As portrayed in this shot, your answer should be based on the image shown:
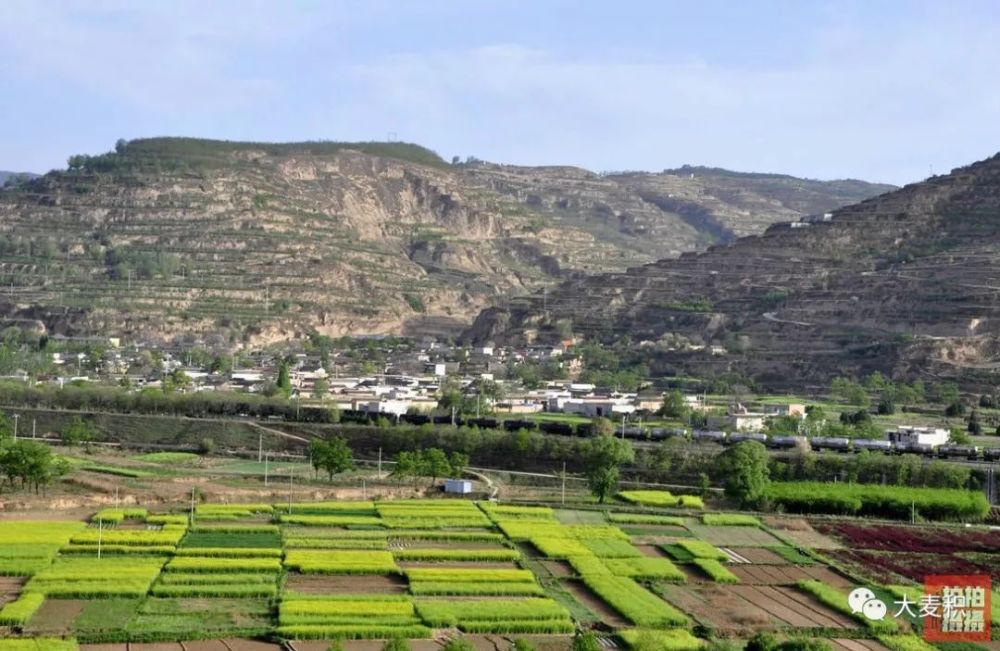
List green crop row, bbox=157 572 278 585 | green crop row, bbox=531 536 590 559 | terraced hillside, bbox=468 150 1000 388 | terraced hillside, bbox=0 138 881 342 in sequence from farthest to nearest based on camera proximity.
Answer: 1. terraced hillside, bbox=0 138 881 342
2. terraced hillside, bbox=468 150 1000 388
3. green crop row, bbox=531 536 590 559
4. green crop row, bbox=157 572 278 585

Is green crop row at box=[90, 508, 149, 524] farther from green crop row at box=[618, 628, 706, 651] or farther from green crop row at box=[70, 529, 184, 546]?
green crop row at box=[618, 628, 706, 651]

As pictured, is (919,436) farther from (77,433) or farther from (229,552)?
(229,552)

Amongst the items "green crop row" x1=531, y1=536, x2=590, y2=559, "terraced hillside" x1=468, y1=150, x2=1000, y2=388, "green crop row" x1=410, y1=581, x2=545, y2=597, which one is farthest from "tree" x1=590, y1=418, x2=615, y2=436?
"green crop row" x1=410, y1=581, x2=545, y2=597

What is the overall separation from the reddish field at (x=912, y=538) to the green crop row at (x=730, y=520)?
2.18 meters

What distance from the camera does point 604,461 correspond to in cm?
6894

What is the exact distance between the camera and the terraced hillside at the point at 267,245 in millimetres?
137375

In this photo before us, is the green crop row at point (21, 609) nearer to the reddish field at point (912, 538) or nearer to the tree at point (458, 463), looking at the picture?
the reddish field at point (912, 538)

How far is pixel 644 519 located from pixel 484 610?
17386 mm

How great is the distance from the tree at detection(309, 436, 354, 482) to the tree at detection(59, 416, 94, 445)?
1344 centimetres

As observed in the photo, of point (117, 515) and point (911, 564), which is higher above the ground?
point (911, 564)

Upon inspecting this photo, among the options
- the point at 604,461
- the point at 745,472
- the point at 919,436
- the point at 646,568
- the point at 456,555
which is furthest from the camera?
the point at 919,436

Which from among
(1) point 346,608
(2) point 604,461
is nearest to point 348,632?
(1) point 346,608

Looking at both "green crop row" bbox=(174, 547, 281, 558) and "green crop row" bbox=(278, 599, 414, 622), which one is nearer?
"green crop row" bbox=(278, 599, 414, 622)

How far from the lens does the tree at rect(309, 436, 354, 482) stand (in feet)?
229
